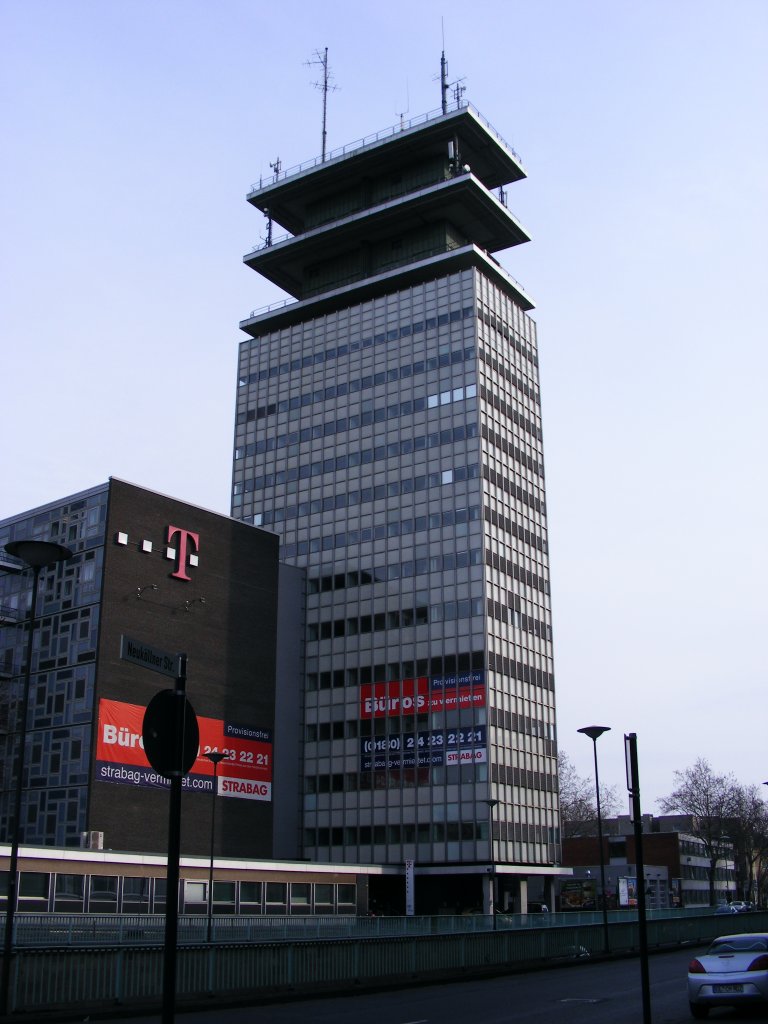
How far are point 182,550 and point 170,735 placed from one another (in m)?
64.9

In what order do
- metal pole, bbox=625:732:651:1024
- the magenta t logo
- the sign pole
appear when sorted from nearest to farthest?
1. the sign pole
2. metal pole, bbox=625:732:651:1024
3. the magenta t logo

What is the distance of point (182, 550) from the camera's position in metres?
73.1

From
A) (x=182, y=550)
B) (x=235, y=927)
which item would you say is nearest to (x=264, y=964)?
(x=235, y=927)

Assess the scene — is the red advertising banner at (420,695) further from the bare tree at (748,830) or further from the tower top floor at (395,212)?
the bare tree at (748,830)

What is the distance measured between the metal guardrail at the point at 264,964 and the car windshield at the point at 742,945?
32.3ft

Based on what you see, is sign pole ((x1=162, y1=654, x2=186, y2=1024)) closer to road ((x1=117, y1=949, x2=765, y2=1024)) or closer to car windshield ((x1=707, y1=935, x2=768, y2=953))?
road ((x1=117, y1=949, x2=765, y2=1024))

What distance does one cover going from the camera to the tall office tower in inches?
3319

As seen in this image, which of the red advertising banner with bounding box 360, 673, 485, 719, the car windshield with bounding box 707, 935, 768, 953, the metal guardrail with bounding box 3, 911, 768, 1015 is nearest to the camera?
the metal guardrail with bounding box 3, 911, 768, 1015

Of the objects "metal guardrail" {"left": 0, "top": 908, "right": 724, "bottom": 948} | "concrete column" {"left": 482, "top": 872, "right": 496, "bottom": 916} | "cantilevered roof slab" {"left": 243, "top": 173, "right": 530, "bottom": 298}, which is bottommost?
"concrete column" {"left": 482, "top": 872, "right": 496, "bottom": 916}

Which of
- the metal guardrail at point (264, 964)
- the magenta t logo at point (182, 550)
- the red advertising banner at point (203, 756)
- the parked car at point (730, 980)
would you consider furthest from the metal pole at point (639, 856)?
the magenta t logo at point (182, 550)

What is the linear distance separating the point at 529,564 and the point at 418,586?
37.3ft

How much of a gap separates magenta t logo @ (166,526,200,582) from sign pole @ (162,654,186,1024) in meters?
63.9

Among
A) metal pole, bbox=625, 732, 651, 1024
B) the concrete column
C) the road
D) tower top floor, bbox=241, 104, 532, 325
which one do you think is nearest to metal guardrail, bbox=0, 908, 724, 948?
the road

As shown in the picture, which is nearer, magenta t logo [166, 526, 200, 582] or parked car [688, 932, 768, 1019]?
parked car [688, 932, 768, 1019]
